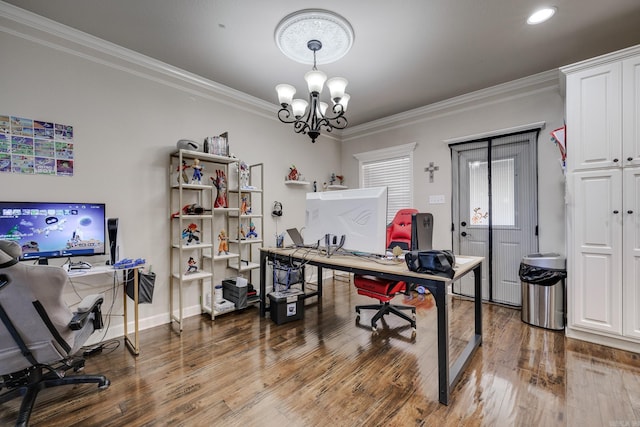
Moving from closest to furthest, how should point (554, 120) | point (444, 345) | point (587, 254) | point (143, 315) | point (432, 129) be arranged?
point (444, 345)
point (587, 254)
point (143, 315)
point (554, 120)
point (432, 129)

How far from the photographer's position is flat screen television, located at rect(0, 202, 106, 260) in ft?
6.79

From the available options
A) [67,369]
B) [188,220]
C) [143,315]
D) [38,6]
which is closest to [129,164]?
[188,220]

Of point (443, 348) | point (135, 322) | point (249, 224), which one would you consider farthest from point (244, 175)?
point (443, 348)

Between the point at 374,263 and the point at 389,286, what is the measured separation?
62cm

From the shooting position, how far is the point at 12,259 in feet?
4.37

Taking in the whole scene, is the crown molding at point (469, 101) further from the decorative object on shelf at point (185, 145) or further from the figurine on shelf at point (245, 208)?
the decorative object on shelf at point (185, 145)

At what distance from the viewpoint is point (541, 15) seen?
224cm

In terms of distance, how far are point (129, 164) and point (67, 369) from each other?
1815 mm

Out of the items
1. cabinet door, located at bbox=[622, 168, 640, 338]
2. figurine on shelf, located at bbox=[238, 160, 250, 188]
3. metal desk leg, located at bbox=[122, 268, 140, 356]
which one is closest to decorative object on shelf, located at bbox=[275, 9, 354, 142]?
figurine on shelf, located at bbox=[238, 160, 250, 188]

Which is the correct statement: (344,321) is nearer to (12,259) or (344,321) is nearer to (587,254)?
(587,254)

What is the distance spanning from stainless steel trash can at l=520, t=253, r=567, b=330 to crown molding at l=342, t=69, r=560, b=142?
1995 mm

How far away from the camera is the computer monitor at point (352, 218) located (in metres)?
2.09

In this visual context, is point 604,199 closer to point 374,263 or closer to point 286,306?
point 374,263

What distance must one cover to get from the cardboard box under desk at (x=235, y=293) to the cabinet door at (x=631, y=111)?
383 centimetres
